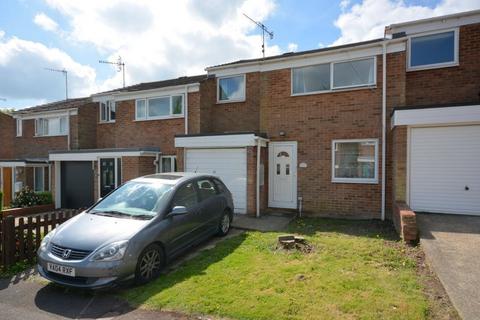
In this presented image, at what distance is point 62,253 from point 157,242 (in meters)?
→ 1.41

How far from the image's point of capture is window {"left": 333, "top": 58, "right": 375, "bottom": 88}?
9.80 metres

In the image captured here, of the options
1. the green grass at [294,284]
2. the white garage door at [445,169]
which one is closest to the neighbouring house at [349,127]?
the white garage door at [445,169]

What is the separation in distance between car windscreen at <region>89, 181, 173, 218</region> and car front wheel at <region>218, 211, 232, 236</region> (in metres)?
1.93

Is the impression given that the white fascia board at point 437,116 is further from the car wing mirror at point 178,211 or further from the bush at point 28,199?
the bush at point 28,199

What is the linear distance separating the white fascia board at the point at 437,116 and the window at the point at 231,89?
581 centimetres

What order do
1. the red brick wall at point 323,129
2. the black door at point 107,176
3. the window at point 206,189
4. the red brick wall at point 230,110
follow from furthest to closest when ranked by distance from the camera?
the black door at point 107,176, the red brick wall at point 230,110, the red brick wall at point 323,129, the window at point 206,189

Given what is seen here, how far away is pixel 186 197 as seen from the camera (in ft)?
20.9

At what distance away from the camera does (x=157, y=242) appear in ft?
17.5

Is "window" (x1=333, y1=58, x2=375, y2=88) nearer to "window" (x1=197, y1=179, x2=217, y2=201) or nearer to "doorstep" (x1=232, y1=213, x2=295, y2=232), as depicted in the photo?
"doorstep" (x1=232, y1=213, x2=295, y2=232)

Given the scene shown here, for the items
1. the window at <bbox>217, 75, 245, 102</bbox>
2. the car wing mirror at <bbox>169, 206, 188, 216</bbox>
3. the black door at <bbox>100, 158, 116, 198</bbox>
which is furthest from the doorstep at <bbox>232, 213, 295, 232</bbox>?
the black door at <bbox>100, 158, 116, 198</bbox>

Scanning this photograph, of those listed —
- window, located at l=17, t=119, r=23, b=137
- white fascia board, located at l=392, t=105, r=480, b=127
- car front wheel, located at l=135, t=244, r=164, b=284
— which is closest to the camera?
car front wheel, located at l=135, t=244, r=164, b=284

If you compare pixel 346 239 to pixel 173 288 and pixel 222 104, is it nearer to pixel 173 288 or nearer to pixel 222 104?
pixel 173 288

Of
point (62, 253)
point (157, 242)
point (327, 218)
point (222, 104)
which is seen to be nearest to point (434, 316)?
point (157, 242)

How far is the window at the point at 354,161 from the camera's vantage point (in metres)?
9.64
